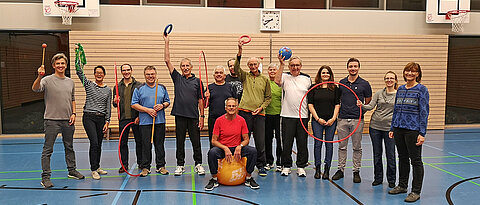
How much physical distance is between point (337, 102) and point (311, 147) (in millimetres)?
2555

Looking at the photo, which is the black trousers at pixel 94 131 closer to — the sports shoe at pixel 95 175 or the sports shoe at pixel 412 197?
the sports shoe at pixel 95 175

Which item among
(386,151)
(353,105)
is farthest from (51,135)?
(386,151)

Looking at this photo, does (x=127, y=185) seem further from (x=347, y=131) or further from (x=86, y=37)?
(x=86, y=37)

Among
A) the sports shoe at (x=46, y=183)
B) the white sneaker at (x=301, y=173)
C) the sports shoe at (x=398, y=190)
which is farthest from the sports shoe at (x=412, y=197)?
the sports shoe at (x=46, y=183)

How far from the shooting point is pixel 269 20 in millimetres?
8539

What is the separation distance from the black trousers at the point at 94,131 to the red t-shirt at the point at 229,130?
1608mm

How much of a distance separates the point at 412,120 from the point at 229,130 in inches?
79.5

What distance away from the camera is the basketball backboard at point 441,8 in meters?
8.80

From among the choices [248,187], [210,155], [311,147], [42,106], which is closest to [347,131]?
[248,187]

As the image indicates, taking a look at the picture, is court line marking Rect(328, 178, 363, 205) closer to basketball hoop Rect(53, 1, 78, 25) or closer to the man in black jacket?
the man in black jacket

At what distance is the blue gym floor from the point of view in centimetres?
391

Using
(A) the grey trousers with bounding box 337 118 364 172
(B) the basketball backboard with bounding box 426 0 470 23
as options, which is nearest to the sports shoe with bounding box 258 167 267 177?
(A) the grey trousers with bounding box 337 118 364 172

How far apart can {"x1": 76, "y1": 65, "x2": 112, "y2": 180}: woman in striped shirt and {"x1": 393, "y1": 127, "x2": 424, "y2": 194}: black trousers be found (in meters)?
3.61

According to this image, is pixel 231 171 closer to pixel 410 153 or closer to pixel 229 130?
pixel 229 130
